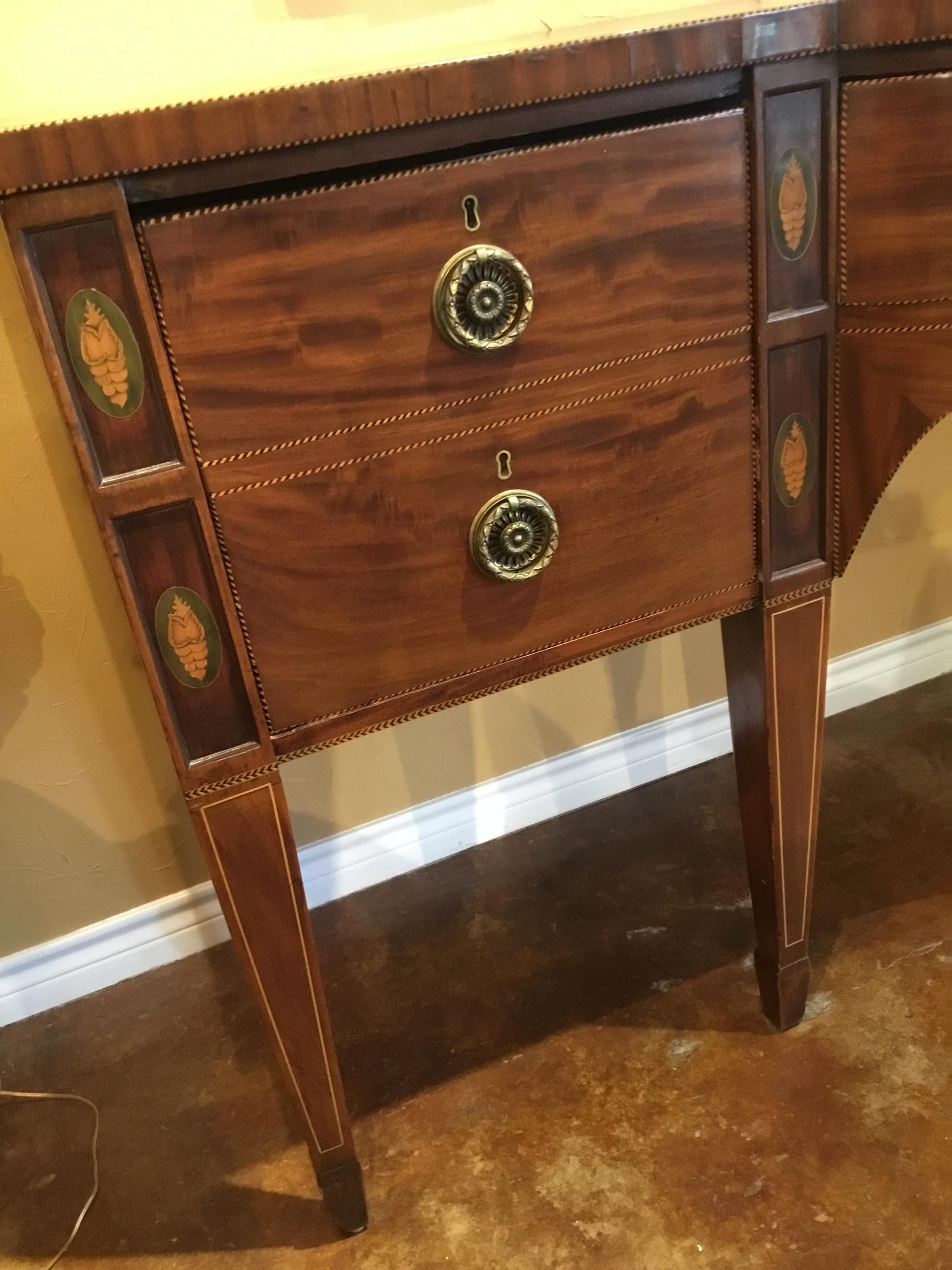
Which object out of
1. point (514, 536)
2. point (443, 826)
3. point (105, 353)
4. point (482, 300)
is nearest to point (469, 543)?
point (514, 536)

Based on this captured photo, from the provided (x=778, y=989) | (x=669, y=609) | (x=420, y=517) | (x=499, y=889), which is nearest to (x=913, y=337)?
(x=669, y=609)

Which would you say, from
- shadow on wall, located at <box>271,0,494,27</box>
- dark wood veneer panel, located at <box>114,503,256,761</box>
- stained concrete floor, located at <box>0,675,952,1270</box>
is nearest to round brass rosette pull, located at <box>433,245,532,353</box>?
dark wood veneer panel, located at <box>114,503,256,761</box>

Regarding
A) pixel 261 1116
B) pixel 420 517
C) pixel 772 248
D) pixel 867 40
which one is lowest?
pixel 261 1116

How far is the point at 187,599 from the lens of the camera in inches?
27.0

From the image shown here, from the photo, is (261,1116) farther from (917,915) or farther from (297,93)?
(297,93)

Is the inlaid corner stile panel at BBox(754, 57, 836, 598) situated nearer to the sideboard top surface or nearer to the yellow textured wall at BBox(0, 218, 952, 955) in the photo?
the sideboard top surface

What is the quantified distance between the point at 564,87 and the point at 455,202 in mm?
99

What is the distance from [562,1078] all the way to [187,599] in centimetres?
70

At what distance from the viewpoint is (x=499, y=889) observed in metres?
1.36

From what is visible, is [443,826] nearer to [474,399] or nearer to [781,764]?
[781,764]

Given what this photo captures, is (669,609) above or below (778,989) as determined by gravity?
above

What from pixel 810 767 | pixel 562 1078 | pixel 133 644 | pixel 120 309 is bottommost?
pixel 562 1078

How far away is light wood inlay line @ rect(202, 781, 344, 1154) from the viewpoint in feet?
2.49

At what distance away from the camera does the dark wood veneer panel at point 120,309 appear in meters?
0.58
